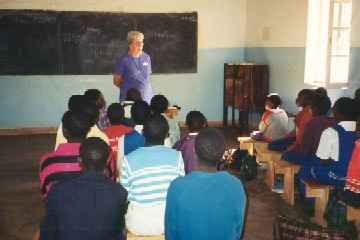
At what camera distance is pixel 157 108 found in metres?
4.14

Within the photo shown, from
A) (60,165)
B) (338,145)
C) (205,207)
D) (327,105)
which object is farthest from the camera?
(327,105)

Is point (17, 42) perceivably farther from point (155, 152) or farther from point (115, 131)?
point (155, 152)

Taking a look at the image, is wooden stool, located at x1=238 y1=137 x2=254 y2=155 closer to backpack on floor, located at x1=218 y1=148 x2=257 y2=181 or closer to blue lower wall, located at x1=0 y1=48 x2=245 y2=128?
backpack on floor, located at x1=218 y1=148 x2=257 y2=181

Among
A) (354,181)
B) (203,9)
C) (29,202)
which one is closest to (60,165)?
(354,181)

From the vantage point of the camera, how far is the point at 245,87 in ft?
24.6

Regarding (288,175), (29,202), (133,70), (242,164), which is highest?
(133,70)

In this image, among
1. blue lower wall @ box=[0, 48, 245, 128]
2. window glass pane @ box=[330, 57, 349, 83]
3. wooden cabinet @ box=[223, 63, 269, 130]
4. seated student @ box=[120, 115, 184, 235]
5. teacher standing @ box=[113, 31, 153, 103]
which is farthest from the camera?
blue lower wall @ box=[0, 48, 245, 128]

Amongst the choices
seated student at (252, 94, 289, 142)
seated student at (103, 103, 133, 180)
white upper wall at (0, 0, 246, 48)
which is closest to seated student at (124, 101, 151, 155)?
seated student at (103, 103, 133, 180)

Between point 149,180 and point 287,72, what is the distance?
4.73 m

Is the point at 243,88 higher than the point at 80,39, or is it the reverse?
the point at 80,39

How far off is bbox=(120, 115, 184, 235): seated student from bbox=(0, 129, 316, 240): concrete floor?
54.0 inches

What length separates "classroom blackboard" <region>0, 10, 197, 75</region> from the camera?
7.50 m

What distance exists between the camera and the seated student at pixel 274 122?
5055mm

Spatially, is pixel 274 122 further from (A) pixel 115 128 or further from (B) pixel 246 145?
(A) pixel 115 128
